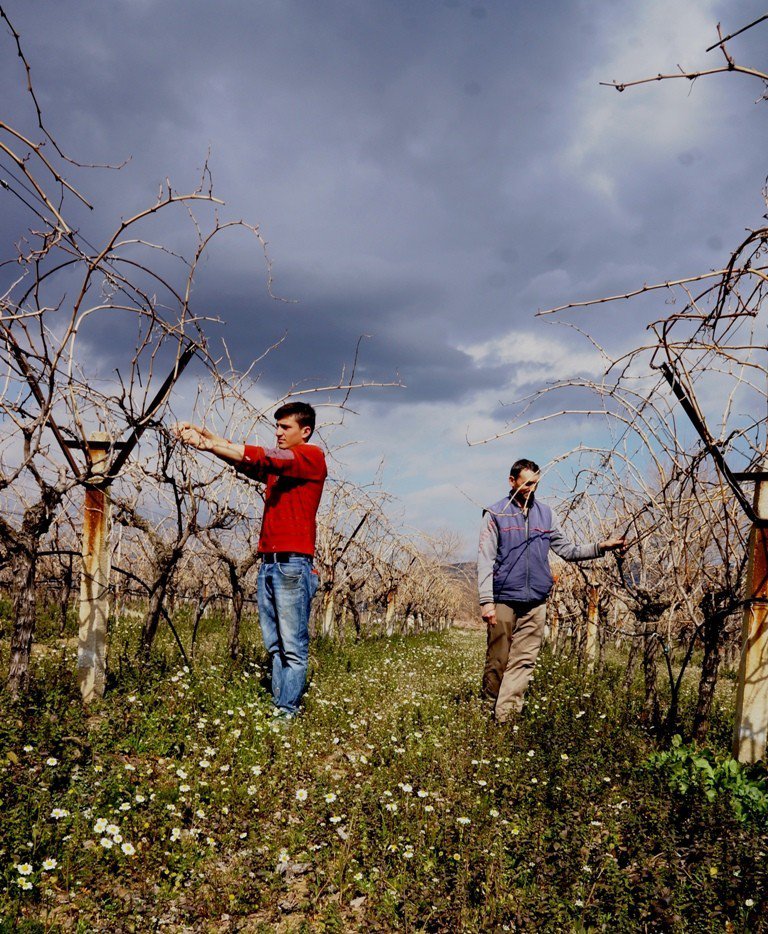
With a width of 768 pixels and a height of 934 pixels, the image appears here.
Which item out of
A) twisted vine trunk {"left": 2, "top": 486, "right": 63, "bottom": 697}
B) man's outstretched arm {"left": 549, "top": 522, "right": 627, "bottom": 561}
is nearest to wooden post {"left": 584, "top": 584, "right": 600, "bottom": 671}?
man's outstretched arm {"left": 549, "top": 522, "right": 627, "bottom": 561}

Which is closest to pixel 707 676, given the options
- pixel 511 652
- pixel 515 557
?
pixel 511 652

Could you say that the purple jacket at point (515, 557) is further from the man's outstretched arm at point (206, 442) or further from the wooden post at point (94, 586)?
the wooden post at point (94, 586)

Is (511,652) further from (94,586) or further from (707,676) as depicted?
(94,586)

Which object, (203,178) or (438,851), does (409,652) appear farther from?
(203,178)

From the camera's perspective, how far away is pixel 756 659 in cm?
457

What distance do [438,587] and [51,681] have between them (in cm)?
3013

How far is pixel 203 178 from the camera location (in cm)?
361

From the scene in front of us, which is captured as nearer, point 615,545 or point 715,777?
point 715,777

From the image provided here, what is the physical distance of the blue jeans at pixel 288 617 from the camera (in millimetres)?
5043

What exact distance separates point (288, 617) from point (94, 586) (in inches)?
59.5

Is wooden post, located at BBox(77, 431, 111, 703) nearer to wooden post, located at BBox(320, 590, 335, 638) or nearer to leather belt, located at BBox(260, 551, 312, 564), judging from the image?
leather belt, located at BBox(260, 551, 312, 564)

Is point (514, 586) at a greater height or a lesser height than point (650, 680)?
greater

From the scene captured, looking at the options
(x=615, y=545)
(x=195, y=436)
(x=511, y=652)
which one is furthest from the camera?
(x=511, y=652)

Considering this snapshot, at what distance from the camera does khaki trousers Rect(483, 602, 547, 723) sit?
6020mm
